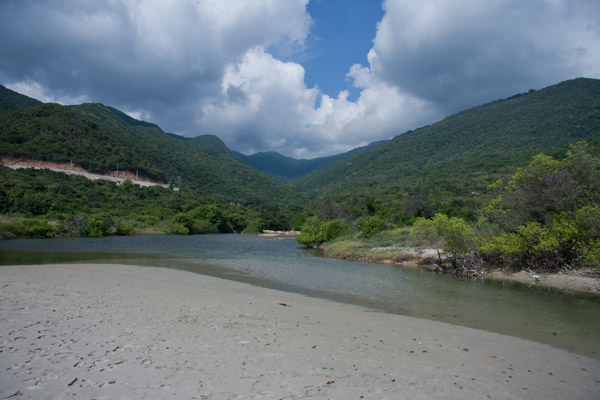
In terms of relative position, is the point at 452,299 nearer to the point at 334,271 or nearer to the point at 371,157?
the point at 334,271

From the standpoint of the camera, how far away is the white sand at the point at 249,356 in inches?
230

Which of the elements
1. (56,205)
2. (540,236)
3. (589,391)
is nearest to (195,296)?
(589,391)

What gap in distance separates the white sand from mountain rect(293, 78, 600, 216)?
70.2 meters

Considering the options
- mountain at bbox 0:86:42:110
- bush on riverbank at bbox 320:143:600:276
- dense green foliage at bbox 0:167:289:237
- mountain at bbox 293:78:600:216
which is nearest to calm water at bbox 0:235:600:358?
bush on riverbank at bbox 320:143:600:276

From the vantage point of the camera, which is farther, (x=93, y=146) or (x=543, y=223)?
(x=93, y=146)

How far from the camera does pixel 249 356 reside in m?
7.41

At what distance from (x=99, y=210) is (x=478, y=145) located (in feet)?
430

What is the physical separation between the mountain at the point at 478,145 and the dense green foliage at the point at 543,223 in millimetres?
50777

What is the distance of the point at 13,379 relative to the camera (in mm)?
5590

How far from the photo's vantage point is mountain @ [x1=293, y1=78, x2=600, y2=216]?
95.2m

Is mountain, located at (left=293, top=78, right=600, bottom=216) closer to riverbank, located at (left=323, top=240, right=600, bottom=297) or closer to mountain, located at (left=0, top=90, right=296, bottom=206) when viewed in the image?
riverbank, located at (left=323, top=240, right=600, bottom=297)

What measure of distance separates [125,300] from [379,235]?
4071 centimetres

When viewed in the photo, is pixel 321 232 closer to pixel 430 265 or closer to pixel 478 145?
pixel 430 265

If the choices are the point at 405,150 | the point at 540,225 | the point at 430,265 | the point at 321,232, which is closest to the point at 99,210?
the point at 321,232
